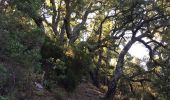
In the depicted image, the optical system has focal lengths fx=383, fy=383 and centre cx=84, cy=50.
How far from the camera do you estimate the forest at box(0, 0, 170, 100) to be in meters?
12.0

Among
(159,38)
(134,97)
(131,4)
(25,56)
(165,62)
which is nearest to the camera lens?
(25,56)

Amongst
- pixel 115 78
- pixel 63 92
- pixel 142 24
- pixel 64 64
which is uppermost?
pixel 142 24

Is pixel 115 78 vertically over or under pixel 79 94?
over

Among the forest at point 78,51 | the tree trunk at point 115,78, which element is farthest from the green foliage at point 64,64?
the tree trunk at point 115,78

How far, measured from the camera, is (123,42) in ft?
84.3

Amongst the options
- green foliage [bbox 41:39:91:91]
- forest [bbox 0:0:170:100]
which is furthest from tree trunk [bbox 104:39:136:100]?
green foliage [bbox 41:39:91:91]

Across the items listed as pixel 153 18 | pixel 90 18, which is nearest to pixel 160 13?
pixel 153 18

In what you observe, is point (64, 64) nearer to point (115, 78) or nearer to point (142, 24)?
point (115, 78)

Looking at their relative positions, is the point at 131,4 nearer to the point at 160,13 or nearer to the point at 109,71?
the point at 160,13

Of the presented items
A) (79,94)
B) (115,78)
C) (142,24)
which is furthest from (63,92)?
(142,24)

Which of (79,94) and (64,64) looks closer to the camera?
(64,64)

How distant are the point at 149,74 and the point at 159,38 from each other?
3014 mm

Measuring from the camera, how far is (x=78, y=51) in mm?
19141

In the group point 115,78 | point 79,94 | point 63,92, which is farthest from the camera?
point 115,78
